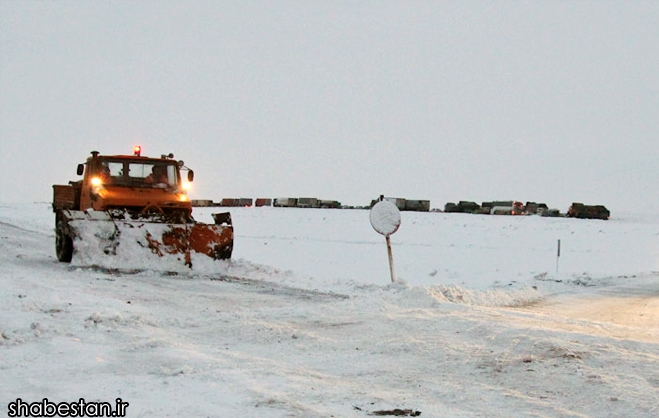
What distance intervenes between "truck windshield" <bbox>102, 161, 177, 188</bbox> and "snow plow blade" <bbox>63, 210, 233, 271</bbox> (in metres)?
1.30

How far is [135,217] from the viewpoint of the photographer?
14.4 m

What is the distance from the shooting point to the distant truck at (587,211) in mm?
69438

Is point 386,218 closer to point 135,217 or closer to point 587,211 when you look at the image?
point 135,217

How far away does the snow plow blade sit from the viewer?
530 inches

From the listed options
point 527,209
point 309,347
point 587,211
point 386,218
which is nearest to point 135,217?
point 386,218

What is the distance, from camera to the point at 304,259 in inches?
856

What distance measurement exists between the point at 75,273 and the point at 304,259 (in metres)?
10.1

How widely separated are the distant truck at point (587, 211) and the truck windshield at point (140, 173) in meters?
60.6

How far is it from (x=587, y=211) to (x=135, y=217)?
64550 millimetres

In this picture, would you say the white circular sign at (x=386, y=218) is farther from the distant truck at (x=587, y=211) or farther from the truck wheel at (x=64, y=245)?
the distant truck at (x=587, y=211)

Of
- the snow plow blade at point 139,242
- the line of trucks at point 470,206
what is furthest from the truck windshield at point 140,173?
the line of trucks at point 470,206

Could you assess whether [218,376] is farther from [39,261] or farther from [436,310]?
[39,261]

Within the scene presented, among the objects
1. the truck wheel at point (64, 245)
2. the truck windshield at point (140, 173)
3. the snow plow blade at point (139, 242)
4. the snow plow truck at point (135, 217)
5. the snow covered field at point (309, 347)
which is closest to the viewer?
the snow covered field at point (309, 347)

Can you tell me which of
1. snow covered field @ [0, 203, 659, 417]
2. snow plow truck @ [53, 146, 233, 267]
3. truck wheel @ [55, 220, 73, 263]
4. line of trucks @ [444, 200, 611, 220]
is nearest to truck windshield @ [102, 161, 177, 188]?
snow plow truck @ [53, 146, 233, 267]
